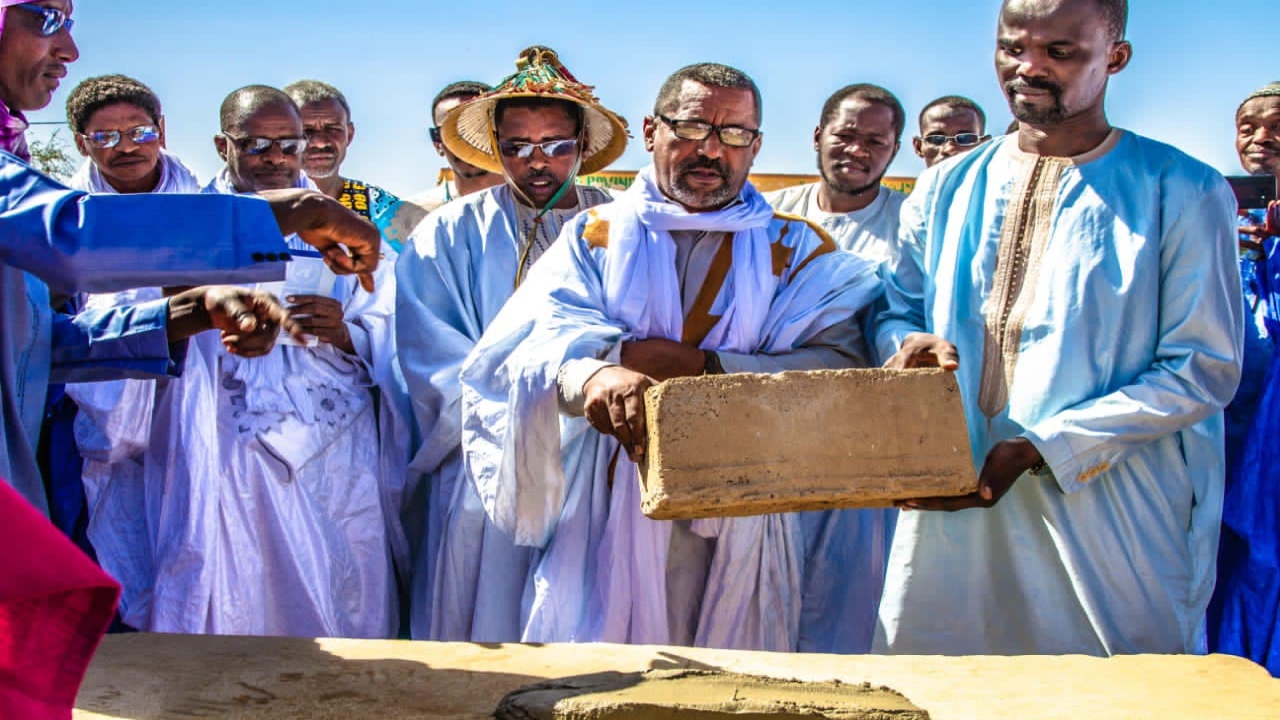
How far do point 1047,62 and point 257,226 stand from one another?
243 centimetres

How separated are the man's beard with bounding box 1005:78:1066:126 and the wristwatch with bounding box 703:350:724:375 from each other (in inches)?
48.2

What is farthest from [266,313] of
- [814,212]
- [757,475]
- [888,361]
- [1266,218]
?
[1266,218]

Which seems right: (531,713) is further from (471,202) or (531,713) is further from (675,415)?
(471,202)

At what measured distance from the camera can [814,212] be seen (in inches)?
244

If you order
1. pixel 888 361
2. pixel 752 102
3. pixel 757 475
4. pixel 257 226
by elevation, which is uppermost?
pixel 752 102

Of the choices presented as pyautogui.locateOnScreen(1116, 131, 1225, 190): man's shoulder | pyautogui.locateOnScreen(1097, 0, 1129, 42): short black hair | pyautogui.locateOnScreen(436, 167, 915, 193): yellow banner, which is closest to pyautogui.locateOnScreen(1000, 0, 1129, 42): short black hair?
pyautogui.locateOnScreen(1097, 0, 1129, 42): short black hair

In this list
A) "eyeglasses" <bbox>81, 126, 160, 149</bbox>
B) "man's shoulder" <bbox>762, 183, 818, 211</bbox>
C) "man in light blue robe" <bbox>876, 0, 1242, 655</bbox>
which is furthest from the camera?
"man's shoulder" <bbox>762, 183, 818, 211</bbox>

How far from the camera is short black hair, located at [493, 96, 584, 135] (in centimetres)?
529

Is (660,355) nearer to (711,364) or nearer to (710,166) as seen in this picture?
(711,364)

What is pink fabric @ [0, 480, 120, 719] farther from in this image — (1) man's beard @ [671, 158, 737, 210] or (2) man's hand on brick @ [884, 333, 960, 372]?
(1) man's beard @ [671, 158, 737, 210]

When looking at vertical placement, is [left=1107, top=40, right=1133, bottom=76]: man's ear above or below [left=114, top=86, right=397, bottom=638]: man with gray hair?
above

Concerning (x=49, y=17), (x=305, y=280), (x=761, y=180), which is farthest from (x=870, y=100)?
(x=761, y=180)

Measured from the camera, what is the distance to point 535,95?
525 centimetres

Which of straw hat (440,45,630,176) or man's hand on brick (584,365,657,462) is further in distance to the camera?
straw hat (440,45,630,176)
